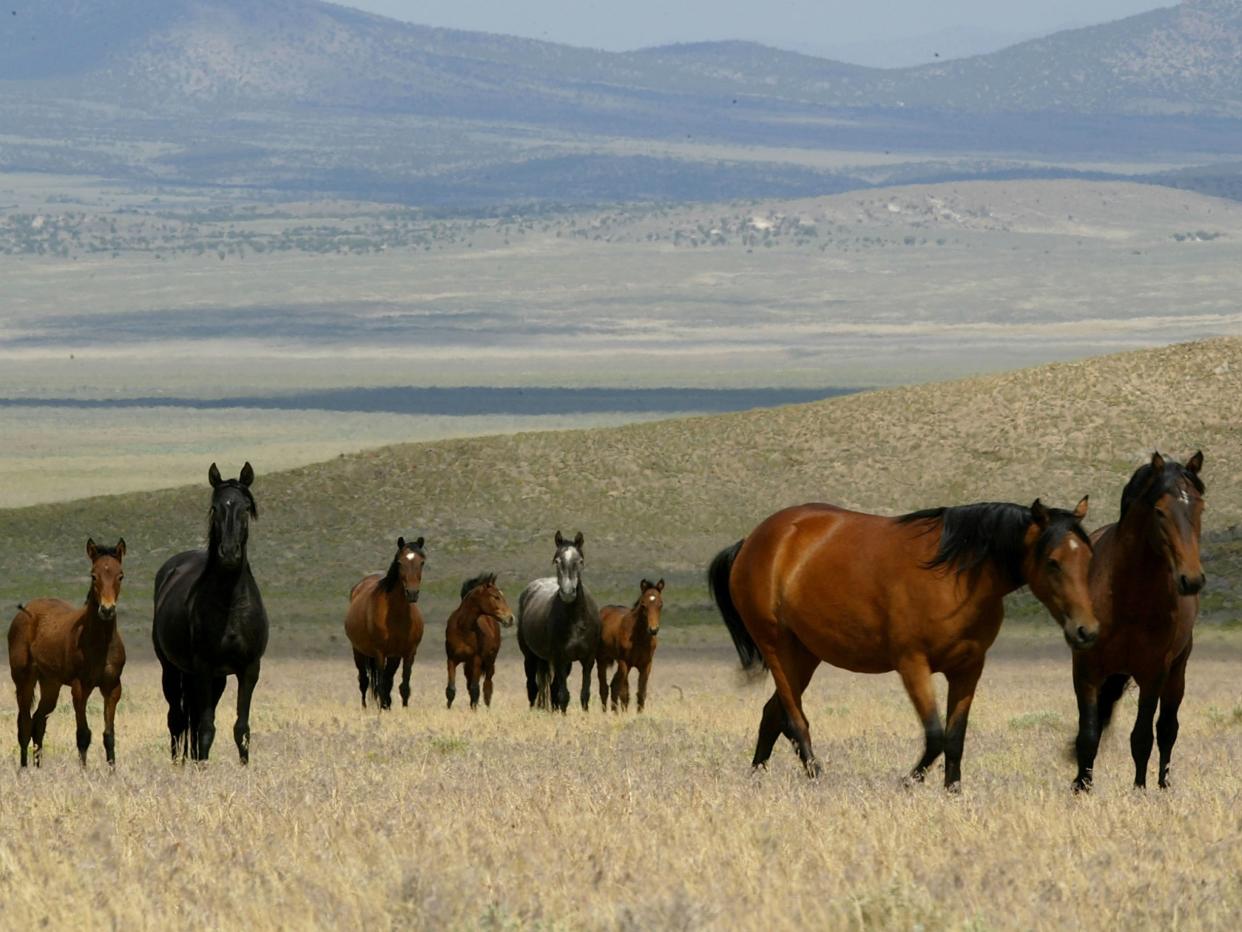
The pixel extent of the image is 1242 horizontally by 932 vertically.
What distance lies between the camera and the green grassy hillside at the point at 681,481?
52.4 metres

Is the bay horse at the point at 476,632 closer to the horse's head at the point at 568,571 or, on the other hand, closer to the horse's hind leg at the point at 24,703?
the horse's head at the point at 568,571

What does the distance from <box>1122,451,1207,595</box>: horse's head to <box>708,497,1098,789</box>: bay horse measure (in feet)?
1.25

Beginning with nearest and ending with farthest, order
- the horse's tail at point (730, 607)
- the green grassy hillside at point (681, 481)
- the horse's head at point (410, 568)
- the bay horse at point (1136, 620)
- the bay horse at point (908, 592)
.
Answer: the bay horse at point (908, 592) < the bay horse at point (1136, 620) < the horse's tail at point (730, 607) < the horse's head at point (410, 568) < the green grassy hillside at point (681, 481)

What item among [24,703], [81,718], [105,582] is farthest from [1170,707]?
[24,703]

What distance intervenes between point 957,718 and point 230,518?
5252mm

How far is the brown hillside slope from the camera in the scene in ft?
174

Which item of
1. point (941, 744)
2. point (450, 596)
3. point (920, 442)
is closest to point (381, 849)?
point (941, 744)

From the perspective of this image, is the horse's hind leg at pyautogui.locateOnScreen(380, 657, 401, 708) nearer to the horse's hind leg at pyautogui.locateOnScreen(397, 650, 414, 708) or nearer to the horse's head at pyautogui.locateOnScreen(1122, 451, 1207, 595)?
the horse's hind leg at pyautogui.locateOnScreen(397, 650, 414, 708)

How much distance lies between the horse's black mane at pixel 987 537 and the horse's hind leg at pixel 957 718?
1.83ft

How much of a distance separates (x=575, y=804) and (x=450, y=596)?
35986 millimetres

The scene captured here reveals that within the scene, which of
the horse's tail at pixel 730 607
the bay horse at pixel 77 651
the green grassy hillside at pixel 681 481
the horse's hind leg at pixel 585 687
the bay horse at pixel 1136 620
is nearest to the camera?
the bay horse at pixel 1136 620

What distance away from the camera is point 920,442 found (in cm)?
5997

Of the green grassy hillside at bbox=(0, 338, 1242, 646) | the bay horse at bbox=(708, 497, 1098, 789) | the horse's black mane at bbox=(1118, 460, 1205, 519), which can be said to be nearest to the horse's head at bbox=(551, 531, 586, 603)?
the bay horse at bbox=(708, 497, 1098, 789)

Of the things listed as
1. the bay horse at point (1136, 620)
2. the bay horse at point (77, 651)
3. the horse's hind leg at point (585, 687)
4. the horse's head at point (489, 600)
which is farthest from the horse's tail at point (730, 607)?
the horse's head at point (489, 600)
